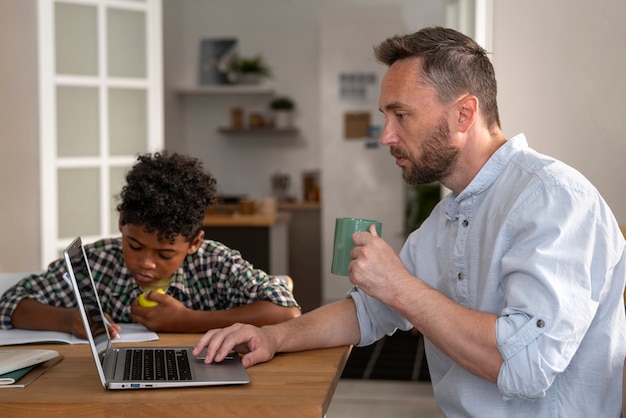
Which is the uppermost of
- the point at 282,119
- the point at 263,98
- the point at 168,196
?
the point at 263,98

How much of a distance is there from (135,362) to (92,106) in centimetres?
276

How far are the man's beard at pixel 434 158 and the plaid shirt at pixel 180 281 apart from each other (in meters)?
0.58

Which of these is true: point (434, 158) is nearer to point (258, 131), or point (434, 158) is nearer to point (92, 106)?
point (92, 106)

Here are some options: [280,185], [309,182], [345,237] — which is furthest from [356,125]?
[345,237]

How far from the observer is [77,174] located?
13.4 ft

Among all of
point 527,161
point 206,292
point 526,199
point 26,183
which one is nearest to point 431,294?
point 526,199

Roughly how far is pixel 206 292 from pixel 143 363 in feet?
2.15

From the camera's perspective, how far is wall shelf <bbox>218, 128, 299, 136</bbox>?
24.6 ft

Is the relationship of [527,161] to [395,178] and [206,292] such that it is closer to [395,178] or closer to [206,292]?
[206,292]

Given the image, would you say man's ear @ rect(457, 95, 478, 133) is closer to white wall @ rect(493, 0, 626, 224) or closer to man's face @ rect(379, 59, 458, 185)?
man's face @ rect(379, 59, 458, 185)

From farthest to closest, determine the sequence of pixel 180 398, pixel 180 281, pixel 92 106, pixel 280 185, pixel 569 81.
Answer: pixel 280 185 < pixel 92 106 < pixel 569 81 < pixel 180 281 < pixel 180 398

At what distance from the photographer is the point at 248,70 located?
744 centimetres

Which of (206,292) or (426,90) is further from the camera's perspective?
(206,292)

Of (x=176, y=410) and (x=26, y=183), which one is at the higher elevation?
(x=26, y=183)
